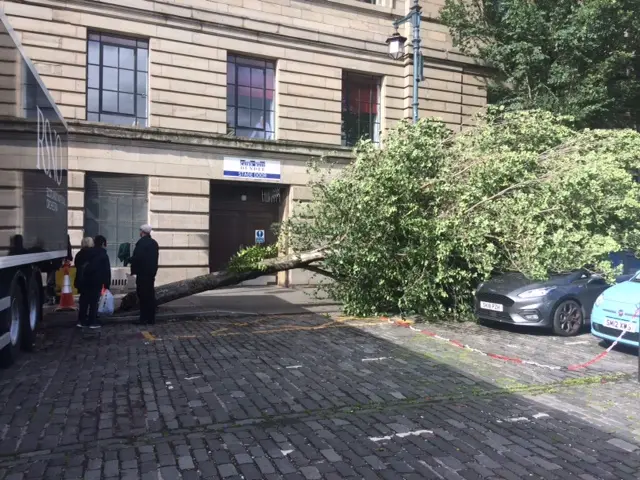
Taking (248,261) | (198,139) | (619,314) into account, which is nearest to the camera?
(619,314)

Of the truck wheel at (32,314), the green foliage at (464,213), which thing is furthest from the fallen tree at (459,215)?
the truck wheel at (32,314)

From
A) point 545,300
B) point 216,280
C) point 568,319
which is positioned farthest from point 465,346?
point 216,280

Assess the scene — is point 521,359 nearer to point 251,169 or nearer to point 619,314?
point 619,314

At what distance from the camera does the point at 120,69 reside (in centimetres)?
1550

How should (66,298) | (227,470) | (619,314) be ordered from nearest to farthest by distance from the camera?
(227,470), (619,314), (66,298)

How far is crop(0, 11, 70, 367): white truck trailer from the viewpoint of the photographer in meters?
6.34

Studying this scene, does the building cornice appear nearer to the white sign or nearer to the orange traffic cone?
the white sign

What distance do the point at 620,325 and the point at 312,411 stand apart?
17.0 feet

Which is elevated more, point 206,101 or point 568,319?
point 206,101

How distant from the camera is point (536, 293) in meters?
9.57

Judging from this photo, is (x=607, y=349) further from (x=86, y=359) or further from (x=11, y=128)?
(x=11, y=128)

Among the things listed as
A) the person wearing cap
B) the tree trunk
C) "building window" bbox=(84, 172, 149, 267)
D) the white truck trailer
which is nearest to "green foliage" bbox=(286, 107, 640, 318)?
the tree trunk

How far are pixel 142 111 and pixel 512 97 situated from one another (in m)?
12.4

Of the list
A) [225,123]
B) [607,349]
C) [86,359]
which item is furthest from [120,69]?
[607,349]
